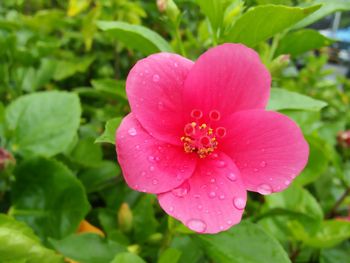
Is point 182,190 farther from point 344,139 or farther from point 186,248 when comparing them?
point 344,139

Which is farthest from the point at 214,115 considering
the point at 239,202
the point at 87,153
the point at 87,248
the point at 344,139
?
the point at 344,139

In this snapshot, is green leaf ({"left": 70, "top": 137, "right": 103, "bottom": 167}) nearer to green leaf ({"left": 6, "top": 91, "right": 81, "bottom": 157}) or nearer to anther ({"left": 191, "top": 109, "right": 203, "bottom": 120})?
green leaf ({"left": 6, "top": 91, "right": 81, "bottom": 157})

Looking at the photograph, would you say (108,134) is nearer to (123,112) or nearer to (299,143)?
(299,143)

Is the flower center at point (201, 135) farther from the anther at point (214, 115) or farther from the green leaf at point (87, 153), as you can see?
the green leaf at point (87, 153)

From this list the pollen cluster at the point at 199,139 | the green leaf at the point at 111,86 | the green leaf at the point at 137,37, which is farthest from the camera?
the green leaf at the point at 111,86

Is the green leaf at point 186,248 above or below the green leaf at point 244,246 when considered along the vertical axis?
below

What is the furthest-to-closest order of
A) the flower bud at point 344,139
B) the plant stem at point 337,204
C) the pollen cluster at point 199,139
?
the flower bud at point 344,139 → the plant stem at point 337,204 → the pollen cluster at point 199,139

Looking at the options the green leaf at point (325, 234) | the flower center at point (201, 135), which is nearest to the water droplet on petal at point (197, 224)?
the flower center at point (201, 135)

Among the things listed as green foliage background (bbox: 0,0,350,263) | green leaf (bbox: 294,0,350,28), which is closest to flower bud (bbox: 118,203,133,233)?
green foliage background (bbox: 0,0,350,263)

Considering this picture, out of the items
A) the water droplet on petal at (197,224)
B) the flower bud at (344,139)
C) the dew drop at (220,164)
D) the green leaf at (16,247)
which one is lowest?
the flower bud at (344,139)
